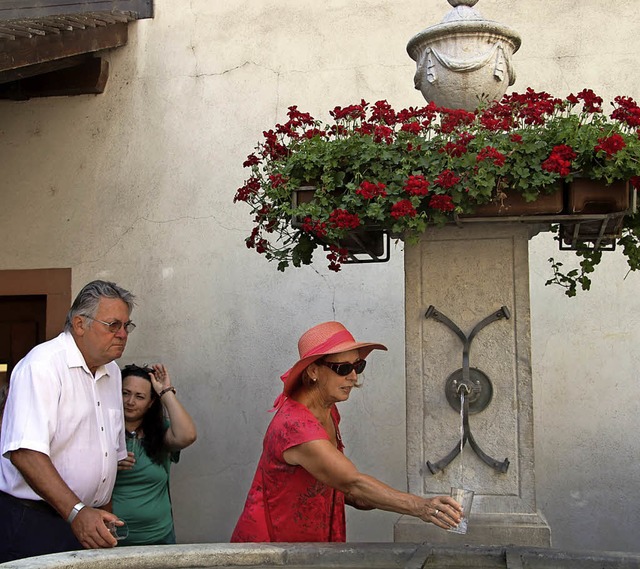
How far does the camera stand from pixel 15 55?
513 cm

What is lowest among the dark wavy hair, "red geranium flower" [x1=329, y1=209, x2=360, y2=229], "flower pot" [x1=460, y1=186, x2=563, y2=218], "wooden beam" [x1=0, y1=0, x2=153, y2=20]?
the dark wavy hair

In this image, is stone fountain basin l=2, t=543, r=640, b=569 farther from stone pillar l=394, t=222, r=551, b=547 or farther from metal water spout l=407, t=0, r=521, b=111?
metal water spout l=407, t=0, r=521, b=111

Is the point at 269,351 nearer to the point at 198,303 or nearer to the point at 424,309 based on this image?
the point at 198,303

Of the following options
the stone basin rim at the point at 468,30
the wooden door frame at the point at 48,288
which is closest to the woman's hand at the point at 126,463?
the wooden door frame at the point at 48,288

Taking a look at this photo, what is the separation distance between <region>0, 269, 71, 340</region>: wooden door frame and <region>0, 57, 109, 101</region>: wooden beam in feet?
3.77

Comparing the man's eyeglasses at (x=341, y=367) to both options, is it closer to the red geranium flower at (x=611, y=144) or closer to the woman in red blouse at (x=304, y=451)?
the woman in red blouse at (x=304, y=451)

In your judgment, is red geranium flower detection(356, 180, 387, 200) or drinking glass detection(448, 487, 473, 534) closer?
drinking glass detection(448, 487, 473, 534)

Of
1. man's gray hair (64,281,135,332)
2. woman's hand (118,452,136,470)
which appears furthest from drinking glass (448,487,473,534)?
woman's hand (118,452,136,470)

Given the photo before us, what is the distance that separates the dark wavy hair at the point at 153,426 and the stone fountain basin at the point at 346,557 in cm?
138

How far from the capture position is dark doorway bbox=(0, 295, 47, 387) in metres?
6.43

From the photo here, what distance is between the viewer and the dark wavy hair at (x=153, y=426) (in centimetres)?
450

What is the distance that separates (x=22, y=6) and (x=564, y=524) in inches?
184

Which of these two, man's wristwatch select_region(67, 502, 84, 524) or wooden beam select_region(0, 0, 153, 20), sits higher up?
wooden beam select_region(0, 0, 153, 20)

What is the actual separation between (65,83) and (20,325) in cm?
159
